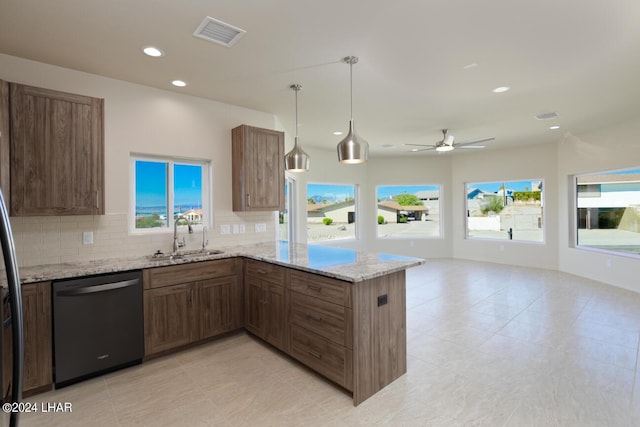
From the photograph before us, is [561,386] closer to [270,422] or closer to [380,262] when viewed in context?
[380,262]

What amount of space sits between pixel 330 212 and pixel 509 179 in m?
4.25

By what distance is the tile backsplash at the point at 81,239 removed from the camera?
2.80 metres

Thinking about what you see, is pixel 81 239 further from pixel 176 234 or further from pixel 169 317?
pixel 169 317

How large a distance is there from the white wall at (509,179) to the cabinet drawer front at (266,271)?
6474 millimetres

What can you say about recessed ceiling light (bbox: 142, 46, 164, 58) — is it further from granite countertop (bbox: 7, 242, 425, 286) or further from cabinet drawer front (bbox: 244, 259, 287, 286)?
cabinet drawer front (bbox: 244, 259, 287, 286)

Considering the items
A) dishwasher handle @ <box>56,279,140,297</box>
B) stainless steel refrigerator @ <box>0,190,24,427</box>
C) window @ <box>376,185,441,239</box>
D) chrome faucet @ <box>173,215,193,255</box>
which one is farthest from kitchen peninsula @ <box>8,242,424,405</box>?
window @ <box>376,185,441,239</box>

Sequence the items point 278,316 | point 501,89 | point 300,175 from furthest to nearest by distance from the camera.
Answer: point 300,175 < point 501,89 < point 278,316

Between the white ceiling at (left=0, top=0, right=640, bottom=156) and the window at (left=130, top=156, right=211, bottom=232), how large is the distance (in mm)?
875

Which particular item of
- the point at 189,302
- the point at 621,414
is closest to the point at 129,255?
the point at 189,302

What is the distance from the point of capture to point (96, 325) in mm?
2611

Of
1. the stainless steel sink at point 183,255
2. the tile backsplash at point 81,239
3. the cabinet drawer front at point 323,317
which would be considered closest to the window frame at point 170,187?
the tile backsplash at point 81,239

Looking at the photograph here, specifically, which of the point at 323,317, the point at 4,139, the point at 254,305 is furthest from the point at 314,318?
the point at 4,139

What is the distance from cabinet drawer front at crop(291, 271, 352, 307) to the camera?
90.7 inches

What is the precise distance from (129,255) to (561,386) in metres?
4.09
